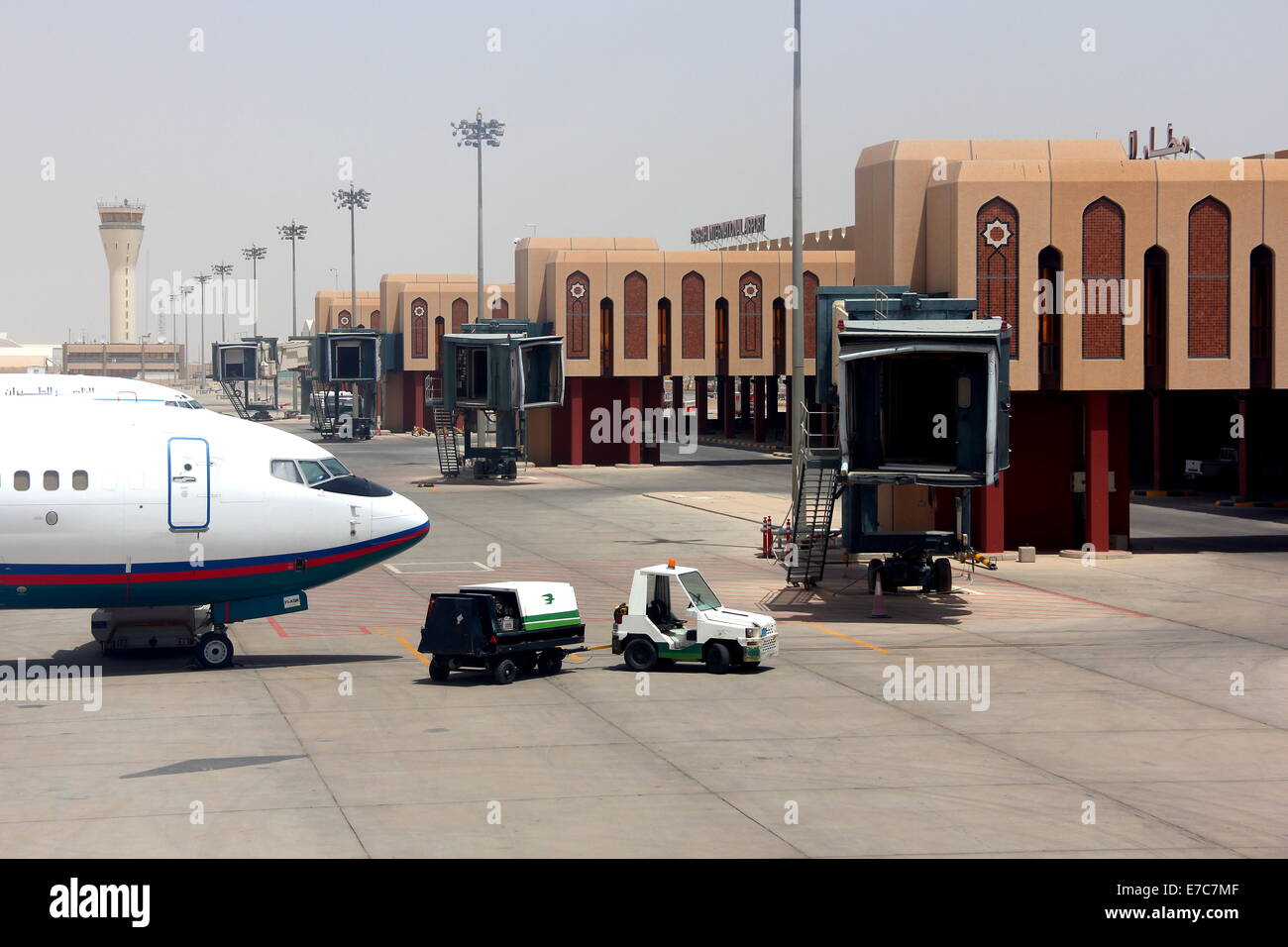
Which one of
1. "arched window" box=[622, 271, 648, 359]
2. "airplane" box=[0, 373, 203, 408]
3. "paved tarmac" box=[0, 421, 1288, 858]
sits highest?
"arched window" box=[622, 271, 648, 359]

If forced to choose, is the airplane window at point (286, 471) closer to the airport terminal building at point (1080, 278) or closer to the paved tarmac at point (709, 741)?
the paved tarmac at point (709, 741)

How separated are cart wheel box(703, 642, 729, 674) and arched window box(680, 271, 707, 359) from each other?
69.7 metres

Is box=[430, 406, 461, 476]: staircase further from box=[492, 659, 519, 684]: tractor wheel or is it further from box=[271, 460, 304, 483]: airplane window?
box=[492, 659, 519, 684]: tractor wheel

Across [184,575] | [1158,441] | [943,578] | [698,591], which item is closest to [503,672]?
[698,591]

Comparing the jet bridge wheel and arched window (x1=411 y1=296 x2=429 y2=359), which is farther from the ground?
arched window (x1=411 y1=296 x2=429 y2=359)

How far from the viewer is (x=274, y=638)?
36375 millimetres

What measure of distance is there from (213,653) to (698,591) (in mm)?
10138

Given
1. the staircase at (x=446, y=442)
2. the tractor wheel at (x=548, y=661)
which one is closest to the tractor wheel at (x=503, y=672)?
the tractor wheel at (x=548, y=661)

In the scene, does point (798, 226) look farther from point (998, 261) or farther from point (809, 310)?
point (809, 310)

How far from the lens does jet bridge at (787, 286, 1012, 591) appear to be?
131ft

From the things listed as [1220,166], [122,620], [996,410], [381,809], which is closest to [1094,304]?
[1220,166]

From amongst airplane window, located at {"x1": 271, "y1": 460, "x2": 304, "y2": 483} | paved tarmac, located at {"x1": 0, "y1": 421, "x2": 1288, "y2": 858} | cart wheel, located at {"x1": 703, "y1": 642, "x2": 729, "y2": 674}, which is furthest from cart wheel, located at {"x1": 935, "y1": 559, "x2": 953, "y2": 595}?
airplane window, located at {"x1": 271, "y1": 460, "x2": 304, "y2": 483}
